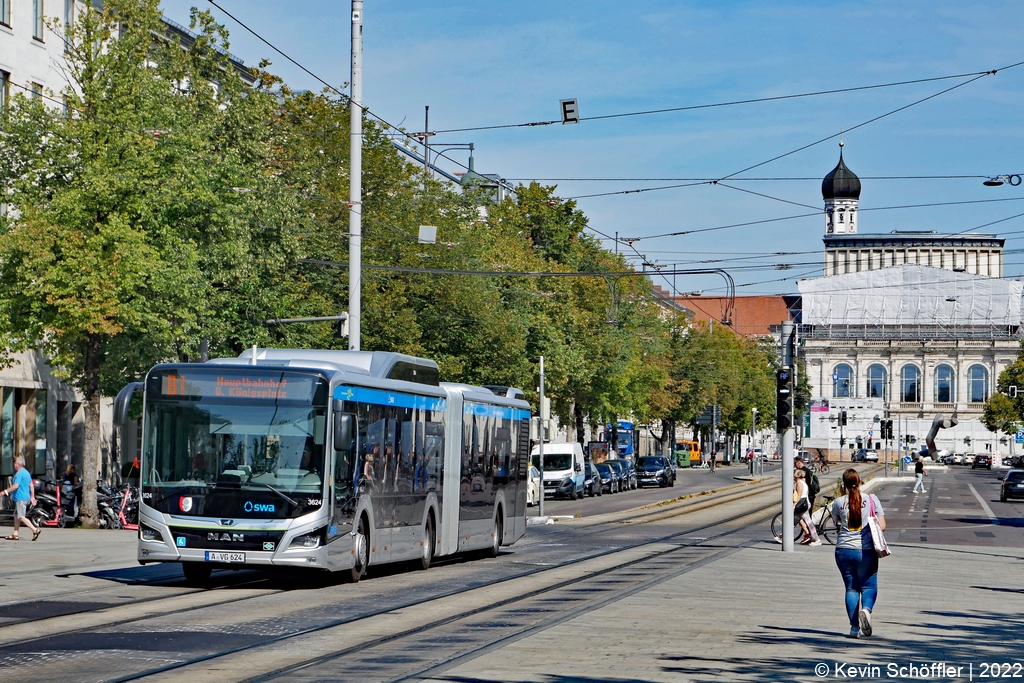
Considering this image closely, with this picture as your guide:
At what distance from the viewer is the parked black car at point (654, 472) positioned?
7106 centimetres

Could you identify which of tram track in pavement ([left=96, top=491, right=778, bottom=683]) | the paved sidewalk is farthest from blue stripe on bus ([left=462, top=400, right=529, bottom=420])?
the paved sidewalk

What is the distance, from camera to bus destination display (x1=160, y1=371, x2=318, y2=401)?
59.9 ft

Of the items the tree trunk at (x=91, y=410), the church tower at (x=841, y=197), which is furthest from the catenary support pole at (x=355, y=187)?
the church tower at (x=841, y=197)

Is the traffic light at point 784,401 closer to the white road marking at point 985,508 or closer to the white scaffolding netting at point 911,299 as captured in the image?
the white road marking at point 985,508

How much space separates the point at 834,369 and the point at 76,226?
139825mm

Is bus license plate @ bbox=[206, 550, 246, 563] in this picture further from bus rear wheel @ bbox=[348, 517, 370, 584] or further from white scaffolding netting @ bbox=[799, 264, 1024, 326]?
white scaffolding netting @ bbox=[799, 264, 1024, 326]

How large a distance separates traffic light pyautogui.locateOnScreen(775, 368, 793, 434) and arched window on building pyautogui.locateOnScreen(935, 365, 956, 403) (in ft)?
453

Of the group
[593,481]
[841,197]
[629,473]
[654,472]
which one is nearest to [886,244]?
[841,197]

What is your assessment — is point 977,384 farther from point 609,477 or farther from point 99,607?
point 99,607

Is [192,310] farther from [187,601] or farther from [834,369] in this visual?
[834,369]

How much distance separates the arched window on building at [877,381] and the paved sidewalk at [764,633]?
14359 cm

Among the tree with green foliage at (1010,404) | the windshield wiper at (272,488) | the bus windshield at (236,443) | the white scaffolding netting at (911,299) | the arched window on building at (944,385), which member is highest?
the white scaffolding netting at (911,299)

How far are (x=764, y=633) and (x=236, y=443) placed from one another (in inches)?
291

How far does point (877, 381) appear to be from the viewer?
534 ft
